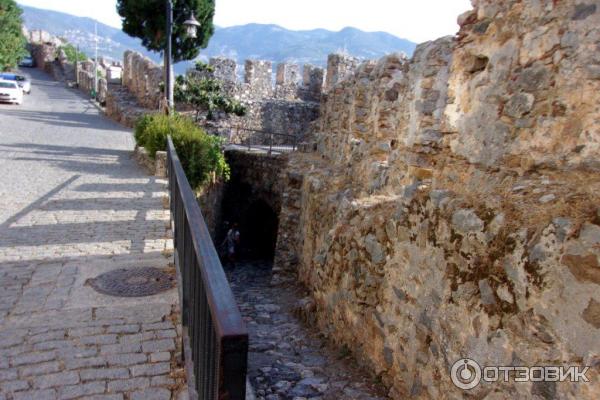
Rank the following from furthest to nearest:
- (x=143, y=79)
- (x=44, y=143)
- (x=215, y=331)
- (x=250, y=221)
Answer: (x=143, y=79) → (x=250, y=221) → (x=44, y=143) → (x=215, y=331)

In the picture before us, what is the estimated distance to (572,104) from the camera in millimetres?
3119

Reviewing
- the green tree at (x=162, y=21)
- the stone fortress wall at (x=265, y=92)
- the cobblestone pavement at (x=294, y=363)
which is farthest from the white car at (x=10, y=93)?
the cobblestone pavement at (x=294, y=363)

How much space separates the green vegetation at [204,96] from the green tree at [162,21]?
386cm

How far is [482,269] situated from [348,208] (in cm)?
341

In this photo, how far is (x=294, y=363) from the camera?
6.01m

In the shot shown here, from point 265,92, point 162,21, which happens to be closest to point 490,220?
point 265,92

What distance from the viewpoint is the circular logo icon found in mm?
3371

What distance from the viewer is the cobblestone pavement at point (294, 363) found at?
509 cm

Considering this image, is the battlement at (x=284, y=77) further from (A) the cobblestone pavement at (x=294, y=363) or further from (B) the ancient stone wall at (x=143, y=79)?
(A) the cobblestone pavement at (x=294, y=363)

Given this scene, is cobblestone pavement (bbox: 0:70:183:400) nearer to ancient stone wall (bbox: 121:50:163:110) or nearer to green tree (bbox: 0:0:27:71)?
ancient stone wall (bbox: 121:50:163:110)

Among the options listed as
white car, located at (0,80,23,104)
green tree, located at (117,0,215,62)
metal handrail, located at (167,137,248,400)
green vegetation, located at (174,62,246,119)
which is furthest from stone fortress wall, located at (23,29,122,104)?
metal handrail, located at (167,137,248,400)

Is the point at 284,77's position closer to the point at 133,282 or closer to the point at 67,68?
the point at 133,282

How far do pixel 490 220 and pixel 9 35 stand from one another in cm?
4273

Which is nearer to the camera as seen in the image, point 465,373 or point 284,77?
point 465,373
